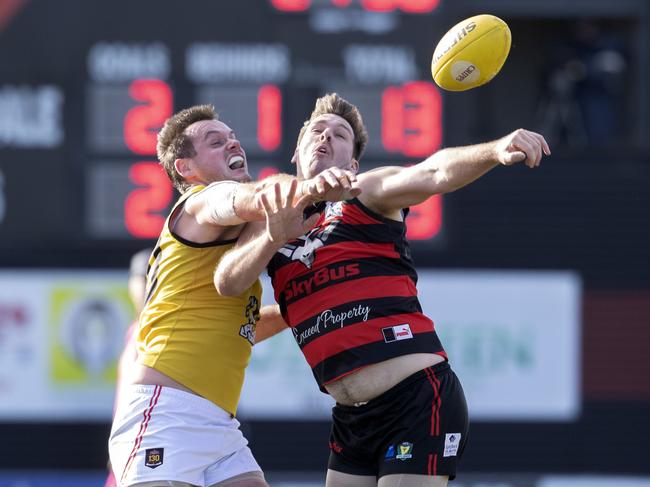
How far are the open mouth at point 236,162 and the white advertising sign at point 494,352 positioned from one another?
4.29 metres

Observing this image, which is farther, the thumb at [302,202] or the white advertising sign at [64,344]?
the white advertising sign at [64,344]

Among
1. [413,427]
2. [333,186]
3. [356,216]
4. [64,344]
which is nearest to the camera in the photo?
[333,186]

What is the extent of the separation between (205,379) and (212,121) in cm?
98

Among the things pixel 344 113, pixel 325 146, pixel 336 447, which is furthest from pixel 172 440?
pixel 344 113

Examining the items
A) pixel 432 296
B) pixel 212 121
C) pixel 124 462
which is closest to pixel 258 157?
pixel 432 296

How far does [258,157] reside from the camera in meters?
8.60

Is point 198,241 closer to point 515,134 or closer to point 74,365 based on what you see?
point 515,134

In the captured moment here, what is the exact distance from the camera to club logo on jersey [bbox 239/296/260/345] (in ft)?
15.1

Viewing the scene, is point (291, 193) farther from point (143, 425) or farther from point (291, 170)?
point (291, 170)

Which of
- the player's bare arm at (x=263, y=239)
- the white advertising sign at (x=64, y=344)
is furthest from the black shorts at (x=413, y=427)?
the white advertising sign at (x=64, y=344)

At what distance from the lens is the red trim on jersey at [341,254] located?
4656 mm

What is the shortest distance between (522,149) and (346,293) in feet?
2.97

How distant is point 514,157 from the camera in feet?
13.3

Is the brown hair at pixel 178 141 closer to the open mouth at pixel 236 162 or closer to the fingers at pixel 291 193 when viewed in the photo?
the open mouth at pixel 236 162
